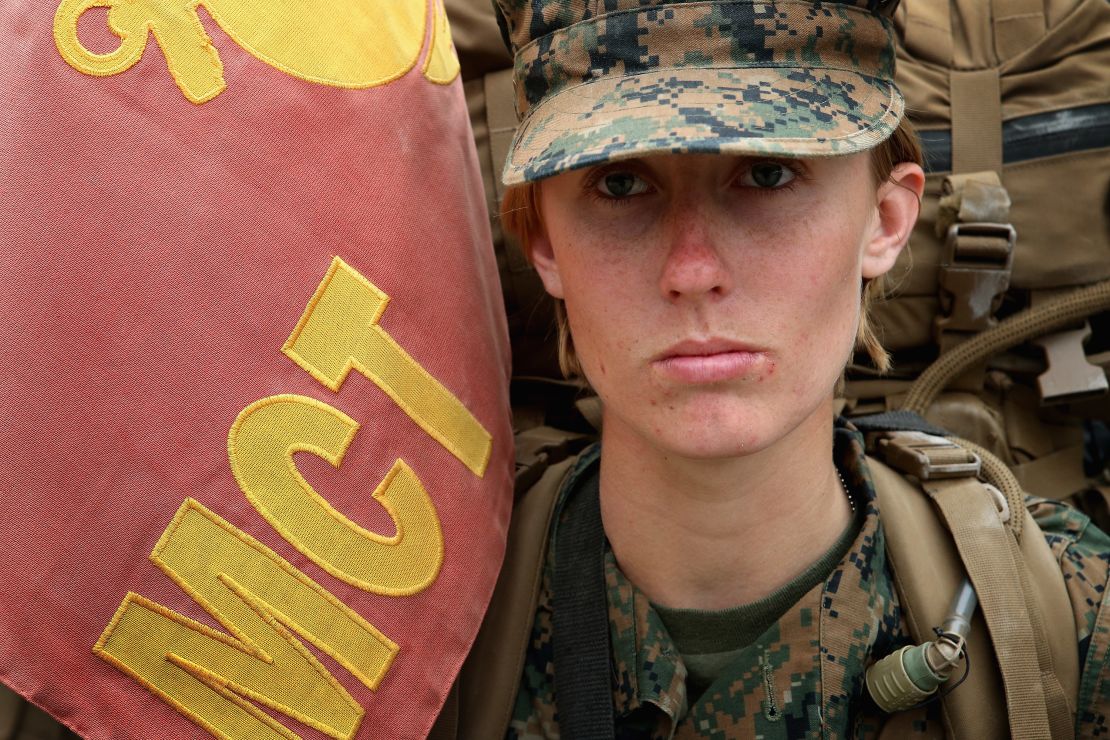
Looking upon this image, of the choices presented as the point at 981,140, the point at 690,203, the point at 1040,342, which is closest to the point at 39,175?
the point at 690,203

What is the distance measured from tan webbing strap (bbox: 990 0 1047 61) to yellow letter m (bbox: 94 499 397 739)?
6.41 ft

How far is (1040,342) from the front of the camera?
100 inches

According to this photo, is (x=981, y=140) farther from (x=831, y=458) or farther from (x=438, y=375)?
(x=438, y=375)

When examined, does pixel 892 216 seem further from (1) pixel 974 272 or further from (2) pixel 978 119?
(2) pixel 978 119

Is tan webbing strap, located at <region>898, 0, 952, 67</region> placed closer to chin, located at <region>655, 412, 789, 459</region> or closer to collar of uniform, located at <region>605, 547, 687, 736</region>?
chin, located at <region>655, 412, 789, 459</region>

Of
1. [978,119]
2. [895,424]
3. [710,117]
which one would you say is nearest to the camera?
[710,117]

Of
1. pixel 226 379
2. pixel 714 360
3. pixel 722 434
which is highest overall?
pixel 226 379

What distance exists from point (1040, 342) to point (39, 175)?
2.20 metres

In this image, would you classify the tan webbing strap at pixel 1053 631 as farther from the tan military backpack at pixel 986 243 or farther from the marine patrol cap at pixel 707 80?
the marine patrol cap at pixel 707 80

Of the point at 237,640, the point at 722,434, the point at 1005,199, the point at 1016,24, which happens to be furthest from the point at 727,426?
the point at 1016,24

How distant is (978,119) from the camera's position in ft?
7.94

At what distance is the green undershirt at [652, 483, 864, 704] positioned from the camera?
1.92 m

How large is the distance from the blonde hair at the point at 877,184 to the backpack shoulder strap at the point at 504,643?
0.35m

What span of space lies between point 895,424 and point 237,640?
56.8 inches
